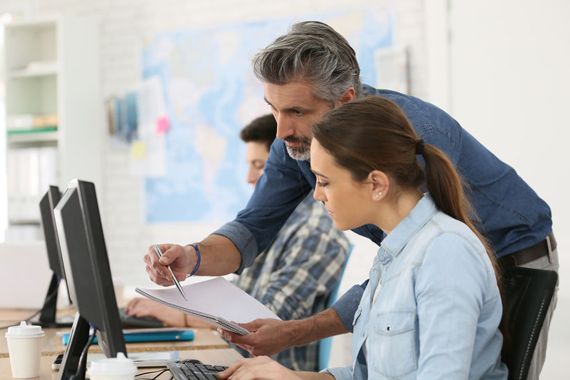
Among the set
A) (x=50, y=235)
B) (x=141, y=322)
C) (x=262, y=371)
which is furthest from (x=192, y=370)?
(x=50, y=235)

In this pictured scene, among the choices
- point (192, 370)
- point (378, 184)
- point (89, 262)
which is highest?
point (378, 184)

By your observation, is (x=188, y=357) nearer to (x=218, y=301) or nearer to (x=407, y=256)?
(x=218, y=301)

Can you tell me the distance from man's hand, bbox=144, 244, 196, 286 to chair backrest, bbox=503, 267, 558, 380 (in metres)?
0.74

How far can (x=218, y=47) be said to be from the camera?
4.97m

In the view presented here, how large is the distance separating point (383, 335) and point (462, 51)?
2.88 m

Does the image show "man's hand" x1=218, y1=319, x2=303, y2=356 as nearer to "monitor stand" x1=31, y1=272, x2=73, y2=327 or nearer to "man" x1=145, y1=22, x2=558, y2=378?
"man" x1=145, y1=22, x2=558, y2=378

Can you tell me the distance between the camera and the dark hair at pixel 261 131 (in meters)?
2.95

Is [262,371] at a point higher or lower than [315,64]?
lower

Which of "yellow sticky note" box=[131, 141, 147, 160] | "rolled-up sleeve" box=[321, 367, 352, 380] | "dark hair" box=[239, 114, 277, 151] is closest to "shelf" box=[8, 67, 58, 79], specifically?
"yellow sticky note" box=[131, 141, 147, 160]

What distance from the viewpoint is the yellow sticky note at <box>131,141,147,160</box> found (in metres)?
5.24

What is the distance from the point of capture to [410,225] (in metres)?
1.44

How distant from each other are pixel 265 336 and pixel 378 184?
0.52 metres

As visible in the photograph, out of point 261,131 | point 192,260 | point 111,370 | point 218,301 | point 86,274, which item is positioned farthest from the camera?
point 261,131

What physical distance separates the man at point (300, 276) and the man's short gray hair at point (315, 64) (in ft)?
3.04
